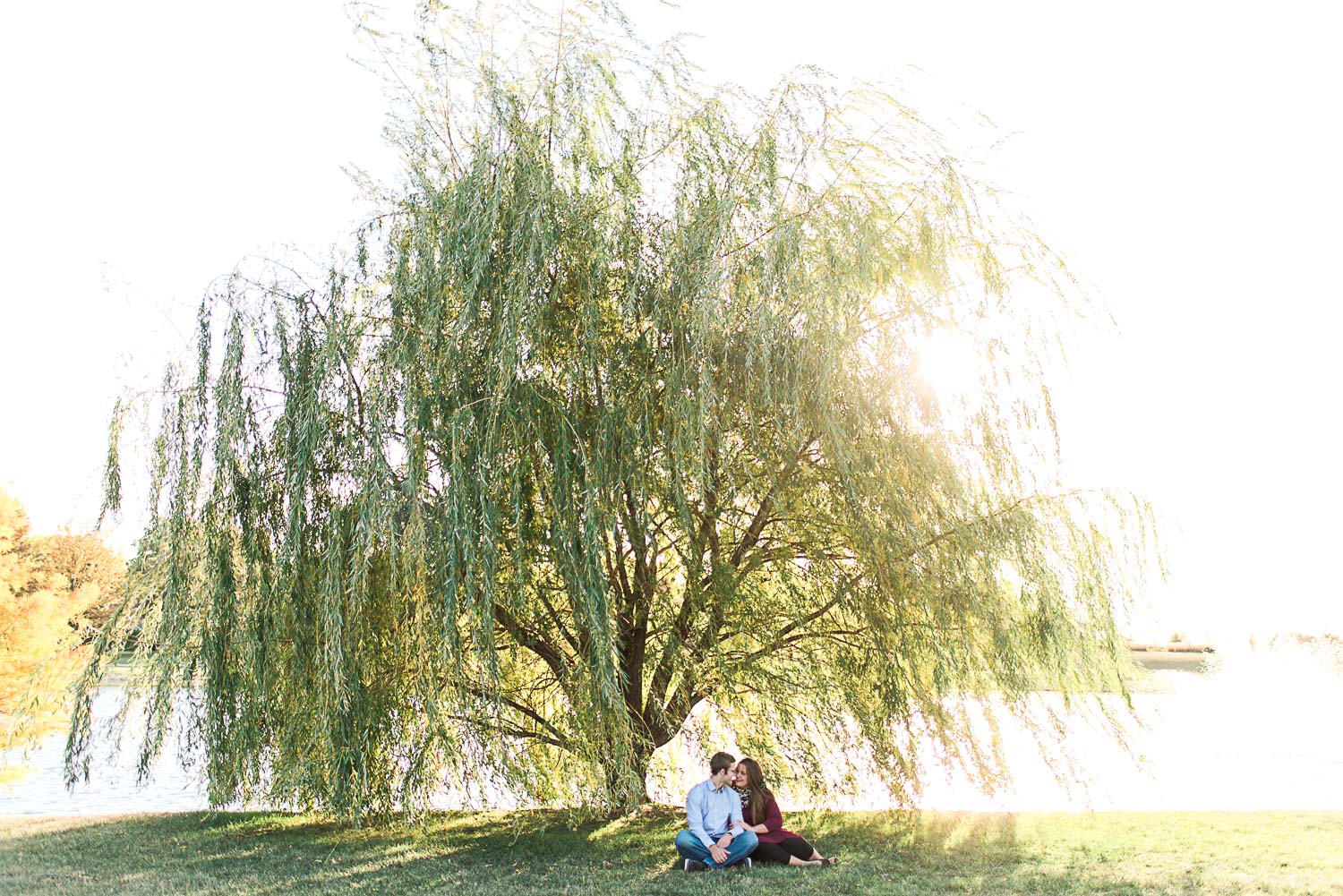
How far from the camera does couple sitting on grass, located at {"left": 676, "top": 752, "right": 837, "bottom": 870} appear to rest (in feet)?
18.4

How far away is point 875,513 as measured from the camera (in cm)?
582

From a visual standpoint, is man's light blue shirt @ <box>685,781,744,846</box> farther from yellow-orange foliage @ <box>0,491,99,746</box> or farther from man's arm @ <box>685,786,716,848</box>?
yellow-orange foliage @ <box>0,491,99,746</box>

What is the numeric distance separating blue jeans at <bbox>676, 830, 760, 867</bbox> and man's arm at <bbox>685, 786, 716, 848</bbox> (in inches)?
1.6

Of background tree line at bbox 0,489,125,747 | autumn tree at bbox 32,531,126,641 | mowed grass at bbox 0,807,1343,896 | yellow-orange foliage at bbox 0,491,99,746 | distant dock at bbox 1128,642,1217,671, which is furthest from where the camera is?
distant dock at bbox 1128,642,1217,671

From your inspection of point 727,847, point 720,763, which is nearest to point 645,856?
point 727,847

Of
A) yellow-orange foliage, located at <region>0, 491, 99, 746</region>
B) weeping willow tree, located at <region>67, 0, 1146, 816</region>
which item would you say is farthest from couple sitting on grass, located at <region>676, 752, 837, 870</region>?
yellow-orange foliage, located at <region>0, 491, 99, 746</region>

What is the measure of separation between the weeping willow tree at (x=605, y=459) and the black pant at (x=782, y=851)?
2.89ft

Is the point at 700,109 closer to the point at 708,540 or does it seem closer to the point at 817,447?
the point at 817,447

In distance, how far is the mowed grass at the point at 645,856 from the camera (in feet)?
17.4

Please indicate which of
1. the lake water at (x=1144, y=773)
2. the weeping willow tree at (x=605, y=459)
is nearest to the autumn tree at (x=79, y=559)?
the lake water at (x=1144, y=773)

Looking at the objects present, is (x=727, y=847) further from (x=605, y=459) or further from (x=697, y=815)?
(x=605, y=459)

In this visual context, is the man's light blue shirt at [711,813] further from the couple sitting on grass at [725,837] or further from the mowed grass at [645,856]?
the mowed grass at [645,856]

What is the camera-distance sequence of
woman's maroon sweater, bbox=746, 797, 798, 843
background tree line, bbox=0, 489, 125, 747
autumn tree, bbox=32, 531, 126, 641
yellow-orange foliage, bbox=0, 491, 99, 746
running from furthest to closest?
autumn tree, bbox=32, 531, 126, 641 < yellow-orange foliage, bbox=0, 491, 99, 746 < background tree line, bbox=0, 489, 125, 747 < woman's maroon sweater, bbox=746, 797, 798, 843

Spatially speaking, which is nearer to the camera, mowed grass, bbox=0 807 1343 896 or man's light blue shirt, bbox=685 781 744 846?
mowed grass, bbox=0 807 1343 896
